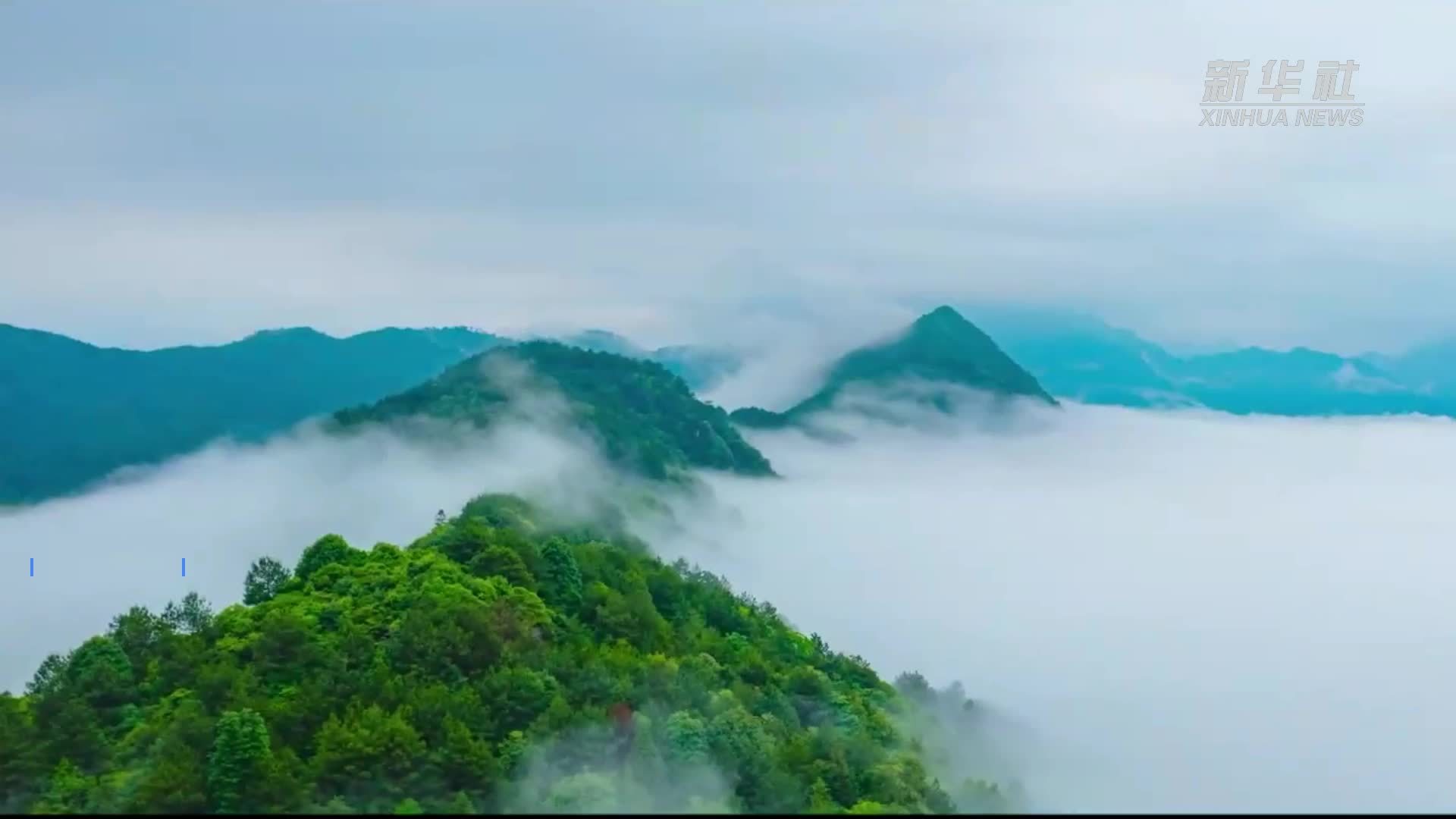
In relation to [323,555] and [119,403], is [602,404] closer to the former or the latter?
[323,555]

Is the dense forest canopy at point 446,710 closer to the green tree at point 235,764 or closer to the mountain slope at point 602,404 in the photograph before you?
the green tree at point 235,764

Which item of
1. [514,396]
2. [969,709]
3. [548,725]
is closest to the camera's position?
[548,725]

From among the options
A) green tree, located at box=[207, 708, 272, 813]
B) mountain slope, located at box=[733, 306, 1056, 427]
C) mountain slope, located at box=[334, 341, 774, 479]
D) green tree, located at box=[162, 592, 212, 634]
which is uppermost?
mountain slope, located at box=[733, 306, 1056, 427]

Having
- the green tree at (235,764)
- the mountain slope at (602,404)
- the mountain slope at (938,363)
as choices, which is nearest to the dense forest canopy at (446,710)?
the green tree at (235,764)

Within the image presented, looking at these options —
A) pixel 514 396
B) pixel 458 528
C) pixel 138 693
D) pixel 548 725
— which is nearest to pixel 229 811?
pixel 548 725

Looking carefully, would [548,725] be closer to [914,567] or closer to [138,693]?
[138,693]


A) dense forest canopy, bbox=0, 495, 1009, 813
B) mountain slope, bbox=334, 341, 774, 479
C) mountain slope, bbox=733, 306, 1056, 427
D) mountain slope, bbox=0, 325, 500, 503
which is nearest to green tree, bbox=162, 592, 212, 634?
dense forest canopy, bbox=0, 495, 1009, 813

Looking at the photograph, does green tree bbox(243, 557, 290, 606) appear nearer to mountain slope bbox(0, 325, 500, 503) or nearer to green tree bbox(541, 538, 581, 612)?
green tree bbox(541, 538, 581, 612)
